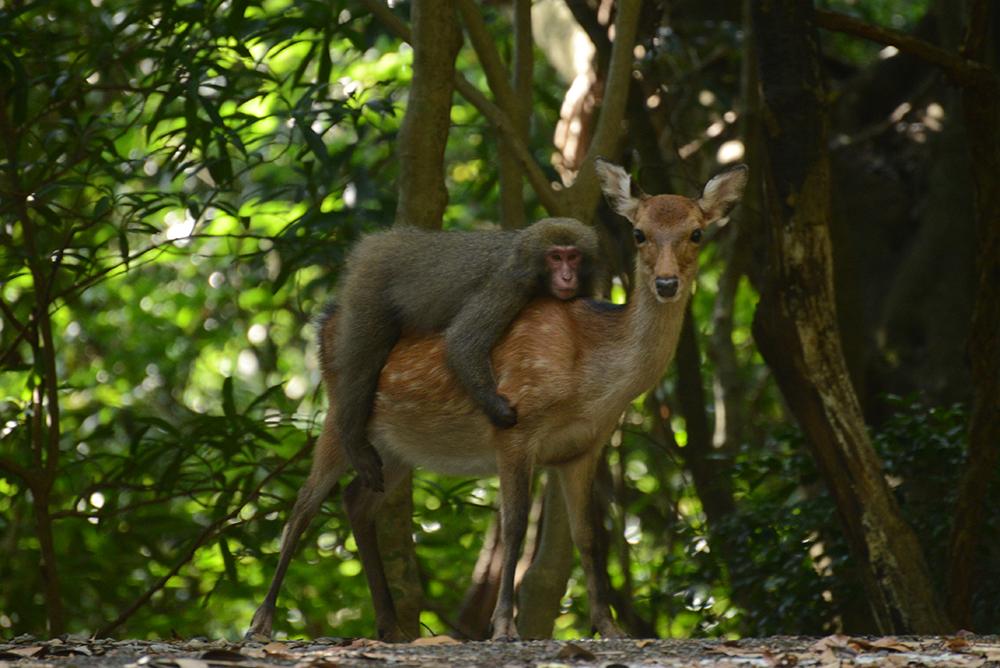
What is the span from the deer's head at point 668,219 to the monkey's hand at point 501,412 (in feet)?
2.74

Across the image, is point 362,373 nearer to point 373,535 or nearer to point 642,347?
point 373,535

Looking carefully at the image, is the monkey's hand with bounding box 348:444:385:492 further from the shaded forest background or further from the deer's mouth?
the deer's mouth

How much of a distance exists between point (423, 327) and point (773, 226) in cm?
206

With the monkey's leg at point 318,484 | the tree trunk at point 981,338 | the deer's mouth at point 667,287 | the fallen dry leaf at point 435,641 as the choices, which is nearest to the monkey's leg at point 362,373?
the monkey's leg at point 318,484

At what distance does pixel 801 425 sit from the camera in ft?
25.3

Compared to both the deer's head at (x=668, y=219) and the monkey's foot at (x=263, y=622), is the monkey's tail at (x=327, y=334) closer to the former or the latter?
the monkey's foot at (x=263, y=622)

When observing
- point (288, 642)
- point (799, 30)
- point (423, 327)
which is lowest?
point (288, 642)

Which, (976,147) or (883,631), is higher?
(976,147)

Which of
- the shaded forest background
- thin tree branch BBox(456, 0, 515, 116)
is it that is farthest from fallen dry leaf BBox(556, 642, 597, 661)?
thin tree branch BBox(456, 0, 515, 116)

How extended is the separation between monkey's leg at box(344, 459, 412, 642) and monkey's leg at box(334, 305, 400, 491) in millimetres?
233

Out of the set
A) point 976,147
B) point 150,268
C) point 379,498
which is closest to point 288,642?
point 379,498

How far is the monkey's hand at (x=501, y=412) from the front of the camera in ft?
21.4

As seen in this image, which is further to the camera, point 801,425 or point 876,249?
point 876,249

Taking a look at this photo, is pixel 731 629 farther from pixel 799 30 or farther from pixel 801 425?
pixel 799 30
